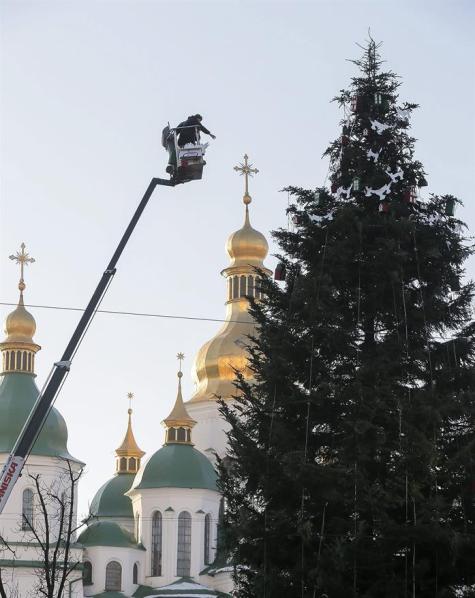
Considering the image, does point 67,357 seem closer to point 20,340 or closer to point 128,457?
point 20,340

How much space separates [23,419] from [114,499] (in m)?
10.6

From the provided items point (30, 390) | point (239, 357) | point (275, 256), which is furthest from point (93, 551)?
point (275, 256)

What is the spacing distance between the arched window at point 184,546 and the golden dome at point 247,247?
54.5ft

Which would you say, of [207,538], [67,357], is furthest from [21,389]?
[67,357]

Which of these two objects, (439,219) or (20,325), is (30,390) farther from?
(439,219)

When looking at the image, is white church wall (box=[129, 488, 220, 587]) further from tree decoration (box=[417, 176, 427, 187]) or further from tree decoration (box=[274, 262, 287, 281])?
tree decoration (box=[417, 176, 427, 187])

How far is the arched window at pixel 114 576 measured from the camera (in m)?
74.2

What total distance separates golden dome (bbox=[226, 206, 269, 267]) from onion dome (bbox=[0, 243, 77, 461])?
14.0 m

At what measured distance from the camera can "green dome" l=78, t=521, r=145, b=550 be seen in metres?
74.2

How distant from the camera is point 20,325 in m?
75.8

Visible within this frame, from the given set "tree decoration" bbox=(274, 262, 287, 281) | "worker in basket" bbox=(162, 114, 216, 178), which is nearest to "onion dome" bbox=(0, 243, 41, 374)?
"tree decoration" bbox=(274, 262, 287, 281)

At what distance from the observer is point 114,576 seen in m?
74.4

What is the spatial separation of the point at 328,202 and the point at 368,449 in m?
5.20

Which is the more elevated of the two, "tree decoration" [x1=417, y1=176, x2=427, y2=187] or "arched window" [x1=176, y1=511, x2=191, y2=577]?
"tree decoration" [x1=417, y1=176, x2=427, y2=187]
